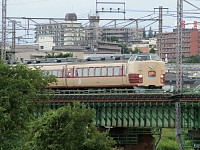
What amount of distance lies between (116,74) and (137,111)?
561 cm

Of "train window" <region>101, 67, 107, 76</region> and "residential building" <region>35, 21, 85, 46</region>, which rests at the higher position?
"residential building" <region>35, 21, 85, 46</region>

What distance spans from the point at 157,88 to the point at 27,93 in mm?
14509

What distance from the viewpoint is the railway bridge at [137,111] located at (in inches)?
1844

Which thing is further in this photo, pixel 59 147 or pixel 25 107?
pixel 25 107

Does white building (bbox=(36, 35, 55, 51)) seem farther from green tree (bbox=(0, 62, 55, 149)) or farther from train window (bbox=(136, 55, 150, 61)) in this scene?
green tree (bbox=(0, 62, 55, 149))

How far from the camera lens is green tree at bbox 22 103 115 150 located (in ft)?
115

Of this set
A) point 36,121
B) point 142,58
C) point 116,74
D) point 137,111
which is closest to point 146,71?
point 142,58

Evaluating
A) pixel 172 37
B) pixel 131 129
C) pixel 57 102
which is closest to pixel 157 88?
pixel 131 129

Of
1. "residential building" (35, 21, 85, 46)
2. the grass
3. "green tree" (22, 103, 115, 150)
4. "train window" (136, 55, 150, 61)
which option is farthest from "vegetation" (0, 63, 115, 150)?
"residential building" (35, 21, 85, 46)

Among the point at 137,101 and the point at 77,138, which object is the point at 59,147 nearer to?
the point at 77,138

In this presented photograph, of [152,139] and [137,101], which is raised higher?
[137,101]

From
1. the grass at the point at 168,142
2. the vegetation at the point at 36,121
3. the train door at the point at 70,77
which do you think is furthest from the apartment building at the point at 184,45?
the vegetation at the point at 36,121

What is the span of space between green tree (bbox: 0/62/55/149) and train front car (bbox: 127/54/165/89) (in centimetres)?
1096

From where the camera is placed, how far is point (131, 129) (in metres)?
55.2
